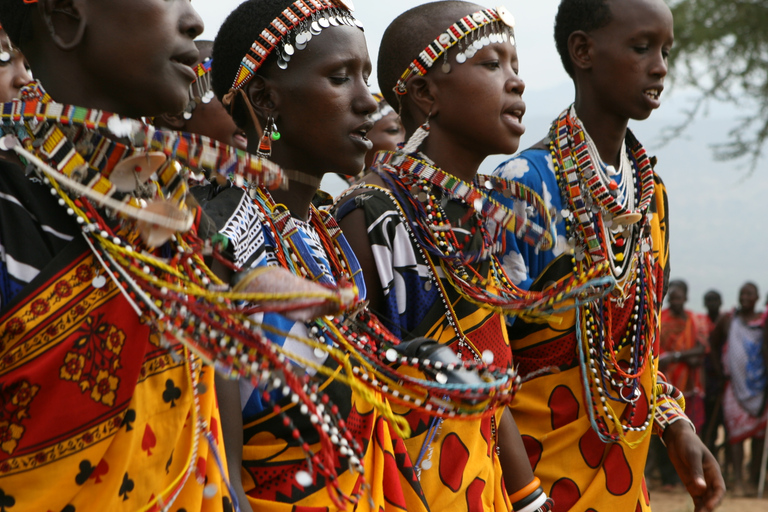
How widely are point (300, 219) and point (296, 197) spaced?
7cm

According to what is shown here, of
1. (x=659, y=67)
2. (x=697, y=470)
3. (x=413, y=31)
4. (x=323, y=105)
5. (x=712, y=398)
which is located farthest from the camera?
(x=712, y=398)

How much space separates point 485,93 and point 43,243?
1.81 meters

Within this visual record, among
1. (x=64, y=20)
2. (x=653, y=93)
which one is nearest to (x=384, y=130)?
(x=653, y=93)

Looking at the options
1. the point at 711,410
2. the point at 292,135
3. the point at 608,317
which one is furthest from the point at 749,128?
the point at 292,135

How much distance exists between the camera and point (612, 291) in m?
3.49

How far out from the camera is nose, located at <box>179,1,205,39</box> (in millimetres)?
1981

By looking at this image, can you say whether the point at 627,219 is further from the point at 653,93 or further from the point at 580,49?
the point at 580,49

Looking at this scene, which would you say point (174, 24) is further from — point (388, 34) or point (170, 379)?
point (388, 34)

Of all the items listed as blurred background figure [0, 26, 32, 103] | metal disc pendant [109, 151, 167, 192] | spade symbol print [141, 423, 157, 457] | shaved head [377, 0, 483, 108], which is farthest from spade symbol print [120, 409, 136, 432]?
shaved head [377, 0, 483, 108]

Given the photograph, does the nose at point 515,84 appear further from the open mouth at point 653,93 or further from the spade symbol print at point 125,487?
the spade symbol print at point 125,487

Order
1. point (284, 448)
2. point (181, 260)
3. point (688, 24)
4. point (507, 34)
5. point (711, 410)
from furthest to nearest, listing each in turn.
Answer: point (688, 24) < point (711, 410) < point (507, 34) < point (284, 448) < point (181, 260)

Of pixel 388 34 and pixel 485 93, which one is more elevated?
pixel 388 34

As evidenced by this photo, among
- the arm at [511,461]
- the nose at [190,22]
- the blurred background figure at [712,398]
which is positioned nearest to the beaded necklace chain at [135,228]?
the nose at [190,22]

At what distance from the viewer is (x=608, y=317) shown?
3490 mm
